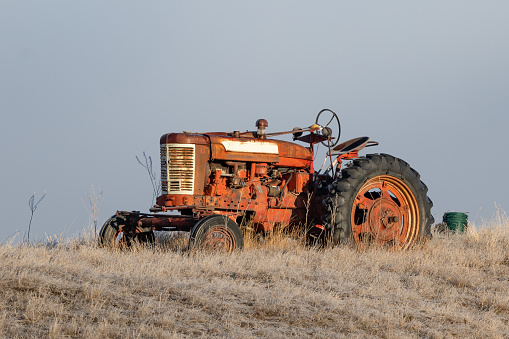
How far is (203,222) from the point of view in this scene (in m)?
7.84

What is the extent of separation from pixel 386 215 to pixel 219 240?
2.82m

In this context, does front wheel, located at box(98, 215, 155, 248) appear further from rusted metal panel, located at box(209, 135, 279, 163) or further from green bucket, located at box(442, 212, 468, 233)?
green bucket, located at box(442, 212, 468, 233)

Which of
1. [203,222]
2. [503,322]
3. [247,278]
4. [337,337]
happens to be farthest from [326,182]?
[337,337]

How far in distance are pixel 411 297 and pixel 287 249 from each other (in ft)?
9.06

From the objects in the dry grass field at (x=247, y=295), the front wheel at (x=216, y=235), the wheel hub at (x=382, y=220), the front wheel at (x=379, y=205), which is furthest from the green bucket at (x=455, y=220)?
the front wheel at (x=216, y=235)

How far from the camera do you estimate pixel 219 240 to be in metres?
8.02

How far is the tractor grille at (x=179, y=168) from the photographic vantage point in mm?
8508

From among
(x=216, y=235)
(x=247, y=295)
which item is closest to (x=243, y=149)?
(x=216, y=235)

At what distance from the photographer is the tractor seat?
33.1 feet

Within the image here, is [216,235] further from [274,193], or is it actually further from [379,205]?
[379,205]

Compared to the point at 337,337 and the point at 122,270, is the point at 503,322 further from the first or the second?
the point at 122,270

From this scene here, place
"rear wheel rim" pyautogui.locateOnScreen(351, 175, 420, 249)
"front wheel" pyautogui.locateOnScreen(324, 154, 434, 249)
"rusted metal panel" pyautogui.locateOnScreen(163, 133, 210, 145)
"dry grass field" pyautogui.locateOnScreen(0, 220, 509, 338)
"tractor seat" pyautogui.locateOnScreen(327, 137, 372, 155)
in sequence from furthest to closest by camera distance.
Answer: "tractor seat" pyautogui.locateOnScreen(327, 137, 372, 155)
"rear wheel rim" pyautogui.locateOnScreen(351, 175, 420, 249)
"front wheel" pyautogui.locateOnScreen(324, 154, 434, 249)
"rusted metal panel" pyautogui.locateOnScreen(163, 133, 210, 145)
"dry grass field" pyautogui.locateOnScreen(0, 220, 509, 338)

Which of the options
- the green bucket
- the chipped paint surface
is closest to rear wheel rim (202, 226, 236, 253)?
the chipped paint surface

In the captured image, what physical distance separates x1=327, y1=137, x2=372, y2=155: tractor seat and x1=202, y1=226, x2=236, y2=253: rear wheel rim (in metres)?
2.67
